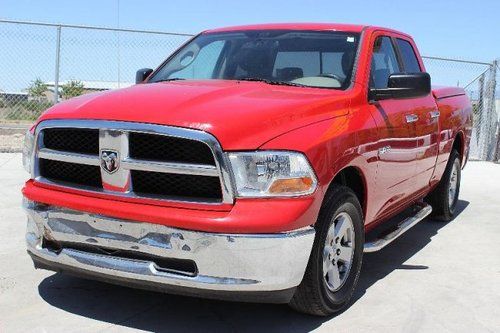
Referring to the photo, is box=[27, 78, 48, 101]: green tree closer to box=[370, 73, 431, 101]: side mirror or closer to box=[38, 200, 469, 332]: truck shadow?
box=[38, 200, 469, 332]: truck shadow

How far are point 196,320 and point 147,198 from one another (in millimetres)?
869

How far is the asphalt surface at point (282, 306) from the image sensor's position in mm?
3545

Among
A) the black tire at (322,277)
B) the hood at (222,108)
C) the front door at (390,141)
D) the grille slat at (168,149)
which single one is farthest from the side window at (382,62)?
the grille slat at (168,149)

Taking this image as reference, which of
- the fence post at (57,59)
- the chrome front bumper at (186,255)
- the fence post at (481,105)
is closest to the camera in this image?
the chrome front bumper at (186,255)

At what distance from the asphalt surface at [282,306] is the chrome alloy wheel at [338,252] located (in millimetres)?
225

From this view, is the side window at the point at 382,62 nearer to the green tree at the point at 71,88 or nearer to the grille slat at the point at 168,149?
the grille slat at the point at 168,149

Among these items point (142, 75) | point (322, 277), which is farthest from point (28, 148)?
point (322, 277)

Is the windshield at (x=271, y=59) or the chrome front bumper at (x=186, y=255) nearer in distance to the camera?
the chrome front bumper at (x=186, y=255)

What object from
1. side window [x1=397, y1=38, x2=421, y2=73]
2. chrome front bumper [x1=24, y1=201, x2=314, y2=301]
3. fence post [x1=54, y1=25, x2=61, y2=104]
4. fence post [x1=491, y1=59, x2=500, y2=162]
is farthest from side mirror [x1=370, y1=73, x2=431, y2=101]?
fence post [x1=491, y1=59, x2=500, y2=162]

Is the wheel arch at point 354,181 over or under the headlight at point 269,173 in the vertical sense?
under

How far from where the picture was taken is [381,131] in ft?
13.7

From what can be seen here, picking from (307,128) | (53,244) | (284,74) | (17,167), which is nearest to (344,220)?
(307,128)

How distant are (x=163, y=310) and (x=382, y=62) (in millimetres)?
2591

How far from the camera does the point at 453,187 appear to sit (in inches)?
270
